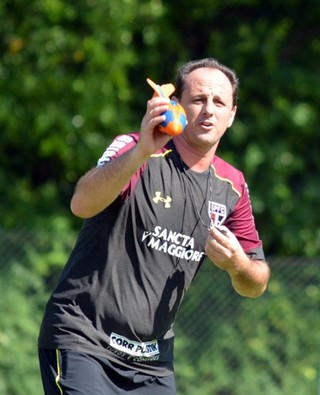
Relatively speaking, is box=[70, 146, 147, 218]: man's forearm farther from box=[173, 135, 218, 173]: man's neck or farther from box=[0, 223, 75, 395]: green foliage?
box=[0, 223, 75, 395]: green foliage

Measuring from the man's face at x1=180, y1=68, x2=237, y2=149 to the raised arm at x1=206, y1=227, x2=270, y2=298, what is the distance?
0.51m

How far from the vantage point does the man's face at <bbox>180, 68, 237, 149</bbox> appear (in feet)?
15.8

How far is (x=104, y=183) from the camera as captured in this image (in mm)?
4328

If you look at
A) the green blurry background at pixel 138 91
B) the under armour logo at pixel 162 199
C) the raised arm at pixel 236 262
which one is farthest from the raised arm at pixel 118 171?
the green blurry background at pixel 138 91

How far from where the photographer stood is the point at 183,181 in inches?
192

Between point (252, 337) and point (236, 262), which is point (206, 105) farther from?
point (252, 337)

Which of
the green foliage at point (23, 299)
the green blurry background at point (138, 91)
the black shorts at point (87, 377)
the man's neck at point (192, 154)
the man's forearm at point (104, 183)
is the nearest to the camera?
the man's forearm at point (104, 183)

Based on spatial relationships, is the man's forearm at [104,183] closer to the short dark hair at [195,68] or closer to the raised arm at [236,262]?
the raised arm at [236,262]

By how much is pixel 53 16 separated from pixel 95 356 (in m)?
6.87

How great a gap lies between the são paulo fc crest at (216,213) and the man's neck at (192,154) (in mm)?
179

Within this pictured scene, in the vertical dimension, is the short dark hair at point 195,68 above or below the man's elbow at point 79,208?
above

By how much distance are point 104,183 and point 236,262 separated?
747 mm

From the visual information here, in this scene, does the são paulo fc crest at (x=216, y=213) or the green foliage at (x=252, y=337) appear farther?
the green foliage at (x=252, y=337)

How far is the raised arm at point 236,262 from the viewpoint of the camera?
451cm
